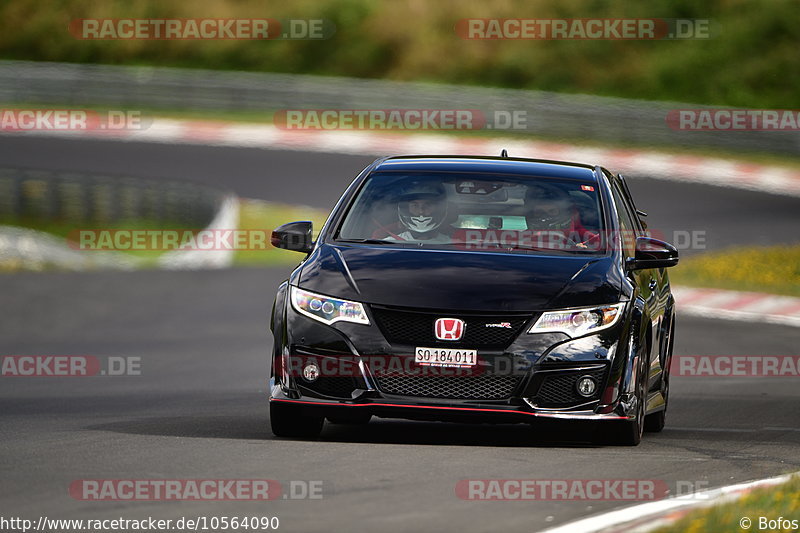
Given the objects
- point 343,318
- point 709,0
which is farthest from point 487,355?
point 709,0

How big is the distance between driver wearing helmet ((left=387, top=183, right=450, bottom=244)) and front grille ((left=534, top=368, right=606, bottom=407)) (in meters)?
1.25

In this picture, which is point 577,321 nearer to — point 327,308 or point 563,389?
point 563,389

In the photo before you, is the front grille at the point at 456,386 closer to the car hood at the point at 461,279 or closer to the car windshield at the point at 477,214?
the car hood at the point at 461,279

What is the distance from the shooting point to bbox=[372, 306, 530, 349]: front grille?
827 centimetres

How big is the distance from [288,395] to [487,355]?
1.16m

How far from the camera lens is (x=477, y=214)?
9.30 m

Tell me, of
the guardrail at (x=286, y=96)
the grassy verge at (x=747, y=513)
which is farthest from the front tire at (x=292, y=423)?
the guardrail at (x=286, y=96)

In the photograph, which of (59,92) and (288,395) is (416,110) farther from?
(288,395)

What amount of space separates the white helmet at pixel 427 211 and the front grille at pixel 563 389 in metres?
1.38

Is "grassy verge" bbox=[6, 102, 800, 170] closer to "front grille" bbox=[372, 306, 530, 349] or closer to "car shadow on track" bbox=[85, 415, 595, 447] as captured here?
"car shadow on track" bbox=[85, 415, 595, 447]

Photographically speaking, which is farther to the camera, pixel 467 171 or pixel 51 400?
pixel 51 400

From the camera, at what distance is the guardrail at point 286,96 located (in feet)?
113

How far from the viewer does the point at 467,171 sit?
958 centimetres

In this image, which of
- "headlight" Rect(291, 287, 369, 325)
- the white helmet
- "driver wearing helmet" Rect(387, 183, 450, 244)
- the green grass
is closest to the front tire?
"headlight" Rect(291, 287, 369, 325)
